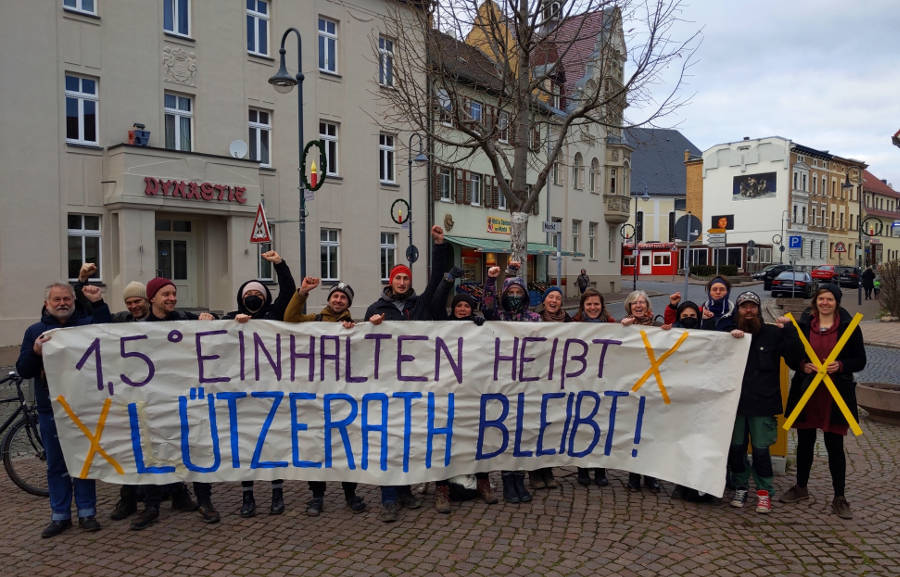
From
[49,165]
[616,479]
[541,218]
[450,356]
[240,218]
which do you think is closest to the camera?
[450,356]

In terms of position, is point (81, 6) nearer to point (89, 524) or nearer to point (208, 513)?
point (89, 524)

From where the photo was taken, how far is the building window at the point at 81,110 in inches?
693

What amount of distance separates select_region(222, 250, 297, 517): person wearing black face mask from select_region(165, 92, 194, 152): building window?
15234 mm

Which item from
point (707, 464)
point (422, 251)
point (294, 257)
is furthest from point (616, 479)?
point (422, 251)

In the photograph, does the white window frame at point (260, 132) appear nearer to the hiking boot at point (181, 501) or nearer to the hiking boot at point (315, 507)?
the hiking boot at point (181, 501)

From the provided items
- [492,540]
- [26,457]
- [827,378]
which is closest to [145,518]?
[26,457]

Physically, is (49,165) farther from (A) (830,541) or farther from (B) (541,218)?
(B) (541,218)

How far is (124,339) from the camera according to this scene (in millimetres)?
5340

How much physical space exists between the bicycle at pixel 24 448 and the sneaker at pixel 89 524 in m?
0.91

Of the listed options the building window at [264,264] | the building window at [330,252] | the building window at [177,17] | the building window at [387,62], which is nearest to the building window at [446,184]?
the building window at [387,62]

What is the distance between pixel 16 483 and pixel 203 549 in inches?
83.3

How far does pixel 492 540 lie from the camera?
190 inches

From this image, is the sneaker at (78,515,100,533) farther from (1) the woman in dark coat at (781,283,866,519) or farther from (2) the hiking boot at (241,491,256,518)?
(1) the woman in dark coat at (781,283,866,519)

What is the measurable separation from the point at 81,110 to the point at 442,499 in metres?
16.3
